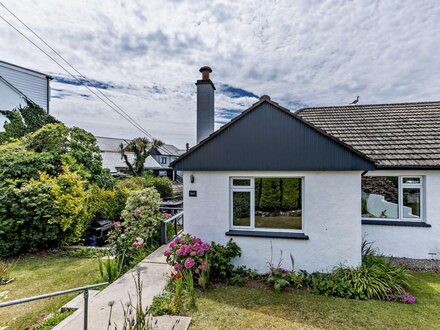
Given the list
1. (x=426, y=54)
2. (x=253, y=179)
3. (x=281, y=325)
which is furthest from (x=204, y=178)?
(x=426, y=54)

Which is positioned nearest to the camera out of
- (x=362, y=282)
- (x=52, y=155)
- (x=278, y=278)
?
(x=362, y=282)

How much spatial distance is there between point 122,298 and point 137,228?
10.5 feet

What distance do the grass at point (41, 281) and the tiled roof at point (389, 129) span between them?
9765mm

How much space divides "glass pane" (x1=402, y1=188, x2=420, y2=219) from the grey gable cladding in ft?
12.6

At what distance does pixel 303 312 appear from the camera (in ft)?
15.6

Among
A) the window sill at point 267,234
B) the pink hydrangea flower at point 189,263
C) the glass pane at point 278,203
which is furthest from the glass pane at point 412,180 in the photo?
the pink hydrangea flower at point 189,263

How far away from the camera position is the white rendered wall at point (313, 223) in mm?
6012

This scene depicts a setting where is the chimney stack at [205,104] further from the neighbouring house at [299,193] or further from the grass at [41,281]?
the grass at [41,281]

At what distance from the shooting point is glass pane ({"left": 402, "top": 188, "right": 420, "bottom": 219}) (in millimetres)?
8094

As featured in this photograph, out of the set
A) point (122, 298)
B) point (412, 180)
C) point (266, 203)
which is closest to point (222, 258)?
point (266, 203)

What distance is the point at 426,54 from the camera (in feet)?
32.1

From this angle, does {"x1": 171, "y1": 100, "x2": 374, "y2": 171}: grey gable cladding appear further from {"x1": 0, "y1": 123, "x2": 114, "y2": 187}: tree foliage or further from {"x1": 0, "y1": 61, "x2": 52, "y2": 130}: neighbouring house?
{"x1": 0, "y1": 61, "x2": 52, "y2": 130}: neighbouring house

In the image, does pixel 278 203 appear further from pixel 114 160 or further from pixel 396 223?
pixel 114 160

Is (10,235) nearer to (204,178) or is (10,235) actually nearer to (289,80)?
(204,178)
